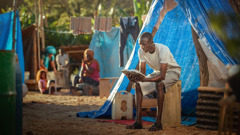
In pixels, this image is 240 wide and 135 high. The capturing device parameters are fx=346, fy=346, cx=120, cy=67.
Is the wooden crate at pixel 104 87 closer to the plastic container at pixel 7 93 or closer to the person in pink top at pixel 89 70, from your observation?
the person in pink top at pixel 89 70

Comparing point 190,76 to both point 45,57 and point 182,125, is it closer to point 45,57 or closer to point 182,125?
point 182,125

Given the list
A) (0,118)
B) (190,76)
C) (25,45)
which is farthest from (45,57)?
(0,118)

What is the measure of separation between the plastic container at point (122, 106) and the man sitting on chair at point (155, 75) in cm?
70

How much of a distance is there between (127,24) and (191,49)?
4.40 metres

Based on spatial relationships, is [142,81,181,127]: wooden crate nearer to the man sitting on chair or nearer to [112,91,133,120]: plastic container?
the man sitting on chair

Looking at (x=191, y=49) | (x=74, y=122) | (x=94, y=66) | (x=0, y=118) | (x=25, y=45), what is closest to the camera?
(x=0, y=118)

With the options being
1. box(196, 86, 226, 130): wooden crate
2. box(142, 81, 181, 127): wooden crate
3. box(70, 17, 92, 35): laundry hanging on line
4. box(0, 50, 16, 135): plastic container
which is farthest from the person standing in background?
box(0, 50, 16, 135): plastic container

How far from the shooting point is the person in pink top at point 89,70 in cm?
1064

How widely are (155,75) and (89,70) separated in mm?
5564

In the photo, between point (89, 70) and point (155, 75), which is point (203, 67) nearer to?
point (155, 75)

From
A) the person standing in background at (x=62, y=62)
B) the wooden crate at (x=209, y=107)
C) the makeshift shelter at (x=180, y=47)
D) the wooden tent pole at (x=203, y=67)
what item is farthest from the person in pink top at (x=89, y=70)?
the wooden crate at (x=209, y=107)

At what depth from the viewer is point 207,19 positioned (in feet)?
16.5

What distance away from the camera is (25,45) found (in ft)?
43.6

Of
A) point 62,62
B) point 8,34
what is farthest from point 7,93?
point 62,62
